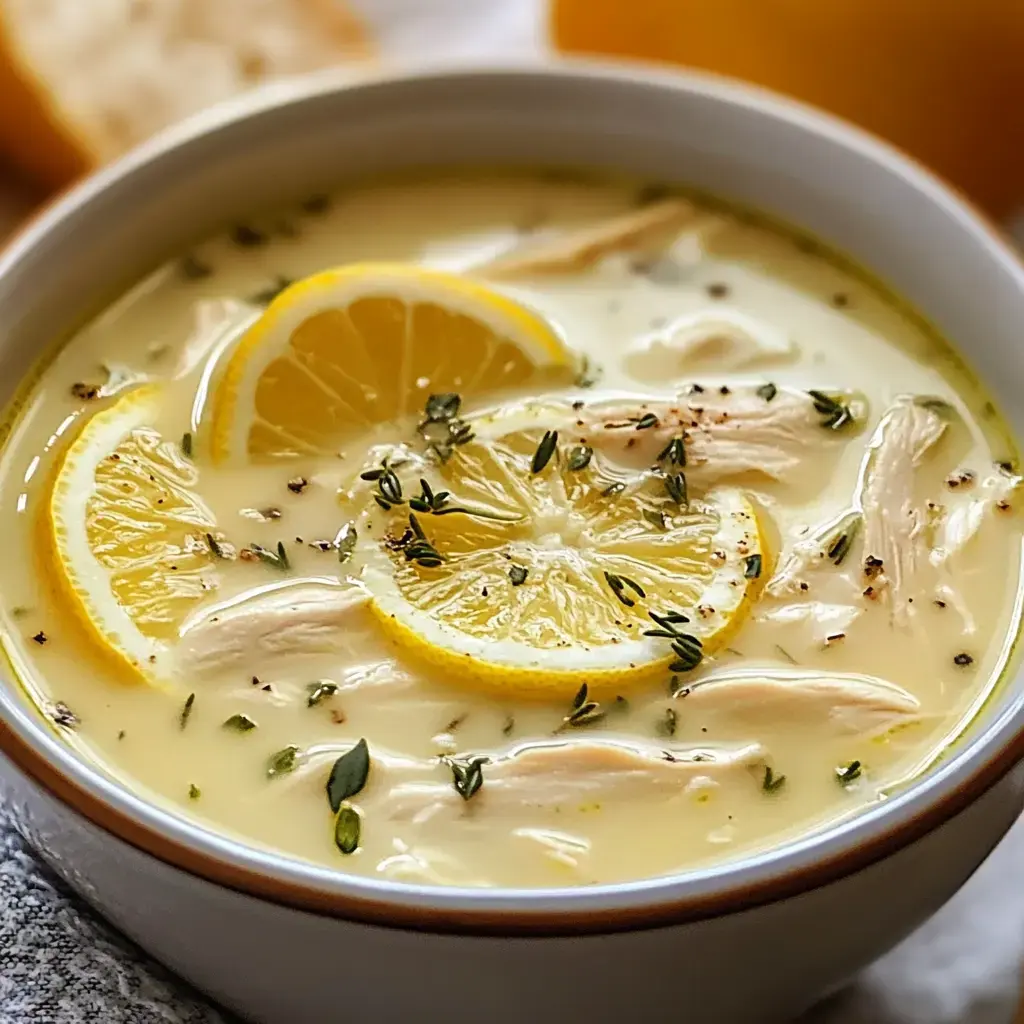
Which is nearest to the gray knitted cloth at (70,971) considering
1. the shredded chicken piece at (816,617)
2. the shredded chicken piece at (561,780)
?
the shredded chicken piece at (561,780)

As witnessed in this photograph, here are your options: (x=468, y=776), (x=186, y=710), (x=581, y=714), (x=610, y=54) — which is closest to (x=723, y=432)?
(x=581, y=714)

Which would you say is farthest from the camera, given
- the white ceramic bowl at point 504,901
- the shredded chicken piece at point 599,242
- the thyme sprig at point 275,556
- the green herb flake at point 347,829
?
the shredded chicken piece at point 599,242

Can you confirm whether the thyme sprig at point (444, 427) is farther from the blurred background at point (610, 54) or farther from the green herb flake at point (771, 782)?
the blurred background at point (610, 54)

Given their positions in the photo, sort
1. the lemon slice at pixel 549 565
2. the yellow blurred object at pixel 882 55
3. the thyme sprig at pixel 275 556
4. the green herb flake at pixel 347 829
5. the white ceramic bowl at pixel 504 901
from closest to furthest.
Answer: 1. the white ceramic bowl at pixel 504 901
2. the green herb flake at pixel 347 829
3. the lemon slice at pixel 549 565
4. the thyme sprig at pixel 275 556
5. the yellow blurred object at pixel 882 55

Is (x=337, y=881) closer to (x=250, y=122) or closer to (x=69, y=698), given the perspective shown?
(x=69, y=698)

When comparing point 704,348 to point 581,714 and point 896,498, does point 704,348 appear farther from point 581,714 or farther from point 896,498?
point 581,714

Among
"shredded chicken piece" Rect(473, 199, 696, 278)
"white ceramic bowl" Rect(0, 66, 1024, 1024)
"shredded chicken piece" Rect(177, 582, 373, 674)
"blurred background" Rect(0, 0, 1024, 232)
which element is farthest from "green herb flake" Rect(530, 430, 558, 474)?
"blurred background" Rect(0, 0, 1024, 232)

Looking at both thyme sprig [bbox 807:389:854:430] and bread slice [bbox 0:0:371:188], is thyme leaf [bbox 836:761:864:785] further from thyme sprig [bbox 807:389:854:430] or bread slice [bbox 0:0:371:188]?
bread slice [bbox 0:0:371:188]
